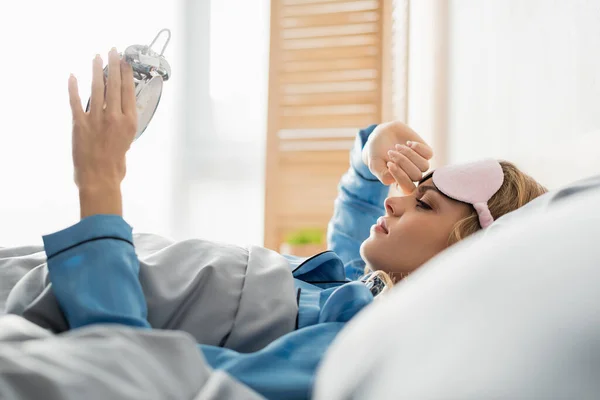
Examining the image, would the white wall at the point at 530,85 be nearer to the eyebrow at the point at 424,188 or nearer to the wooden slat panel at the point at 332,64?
the eyebrow at the point at 424,188

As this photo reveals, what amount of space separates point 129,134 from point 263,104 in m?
2.86

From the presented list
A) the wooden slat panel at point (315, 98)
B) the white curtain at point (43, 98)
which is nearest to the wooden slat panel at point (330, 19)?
the wooden slat panel at point (315, 98)

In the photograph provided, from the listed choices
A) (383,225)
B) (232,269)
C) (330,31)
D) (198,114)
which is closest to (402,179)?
(383,225)

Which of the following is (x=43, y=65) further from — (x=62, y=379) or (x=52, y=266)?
(x=62, y=379)

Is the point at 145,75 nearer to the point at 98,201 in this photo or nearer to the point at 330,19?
the point at 98,201

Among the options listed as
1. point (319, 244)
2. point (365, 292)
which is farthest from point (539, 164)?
point (319, 244)

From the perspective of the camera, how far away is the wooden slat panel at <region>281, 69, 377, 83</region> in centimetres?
303

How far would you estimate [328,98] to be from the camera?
3.06m

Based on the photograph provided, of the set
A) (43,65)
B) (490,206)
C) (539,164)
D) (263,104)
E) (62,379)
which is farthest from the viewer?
(263,104)

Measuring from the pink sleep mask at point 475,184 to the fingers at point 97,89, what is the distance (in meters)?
0.60

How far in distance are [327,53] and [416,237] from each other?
87.0 inches

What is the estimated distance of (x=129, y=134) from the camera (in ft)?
2.80

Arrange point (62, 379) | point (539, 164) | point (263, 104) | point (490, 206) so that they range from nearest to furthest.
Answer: point (62, 379), point (490, 206), point (539, 164), point (263, 104)

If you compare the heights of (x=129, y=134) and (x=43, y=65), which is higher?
(x=43, y=65)
